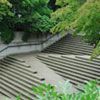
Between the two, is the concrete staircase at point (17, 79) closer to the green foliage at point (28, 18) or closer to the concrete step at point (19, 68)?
the concrete step at point (19, 68)

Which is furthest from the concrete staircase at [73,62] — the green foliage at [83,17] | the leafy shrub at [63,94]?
the leafy shrub at [63,94]

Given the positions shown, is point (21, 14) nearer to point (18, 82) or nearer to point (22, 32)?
point (22, 32)

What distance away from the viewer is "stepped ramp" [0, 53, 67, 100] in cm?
1309

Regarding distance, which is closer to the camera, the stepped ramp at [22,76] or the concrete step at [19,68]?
the stepped ramp at [22,76]

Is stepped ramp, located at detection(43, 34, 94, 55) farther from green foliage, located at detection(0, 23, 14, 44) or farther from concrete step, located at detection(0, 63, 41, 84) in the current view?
concrete step, located at detection(0, 63, 41, 84)

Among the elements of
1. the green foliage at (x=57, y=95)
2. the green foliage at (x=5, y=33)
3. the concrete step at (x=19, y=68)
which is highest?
the green foliage at (x=57, y=95)

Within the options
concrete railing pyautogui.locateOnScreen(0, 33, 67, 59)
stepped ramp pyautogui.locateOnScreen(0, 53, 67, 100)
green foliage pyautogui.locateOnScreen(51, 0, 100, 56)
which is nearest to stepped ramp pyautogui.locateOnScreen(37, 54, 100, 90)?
stepped ramp pyautogui.locateOnScreen(0, 53, 67, 100)

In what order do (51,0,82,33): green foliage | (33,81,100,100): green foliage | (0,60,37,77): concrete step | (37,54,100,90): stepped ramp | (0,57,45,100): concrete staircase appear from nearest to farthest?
(33,81,100,100): green foliage → (51,0,82,33): green foliage → (0,57,45,100): concrete staircase → (37,54,100,90): stepped ramp → (0,60,37,77): concrete step

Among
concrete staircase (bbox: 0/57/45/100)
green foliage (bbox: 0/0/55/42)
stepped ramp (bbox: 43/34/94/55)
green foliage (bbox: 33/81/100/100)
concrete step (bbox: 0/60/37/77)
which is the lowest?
concrete staircase (bbox: 0/57/45/100)

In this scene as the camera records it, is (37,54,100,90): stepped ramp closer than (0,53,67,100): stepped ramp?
No

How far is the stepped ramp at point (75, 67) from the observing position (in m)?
13.5

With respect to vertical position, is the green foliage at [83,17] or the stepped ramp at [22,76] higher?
the green foliage at [83,17]

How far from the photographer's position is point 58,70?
14984 millimetres

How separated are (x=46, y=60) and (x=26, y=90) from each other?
→ 3.99m
